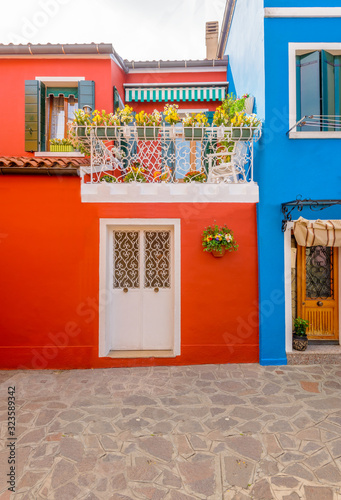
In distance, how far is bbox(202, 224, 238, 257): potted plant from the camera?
7.21 m

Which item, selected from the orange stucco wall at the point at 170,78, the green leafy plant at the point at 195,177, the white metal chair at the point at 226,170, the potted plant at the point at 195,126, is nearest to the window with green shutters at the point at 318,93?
the white metal chair at the point at 226,170

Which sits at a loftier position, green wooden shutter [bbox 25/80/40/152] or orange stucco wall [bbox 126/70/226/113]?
orange stucco wall [bbox 126/70/226/113]

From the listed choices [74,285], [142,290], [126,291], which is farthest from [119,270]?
[74,285]

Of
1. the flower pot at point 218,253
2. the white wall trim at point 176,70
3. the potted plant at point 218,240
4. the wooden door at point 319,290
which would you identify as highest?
the white wall trim at point 176,70

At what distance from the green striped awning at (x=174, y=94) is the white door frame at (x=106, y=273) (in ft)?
18.4

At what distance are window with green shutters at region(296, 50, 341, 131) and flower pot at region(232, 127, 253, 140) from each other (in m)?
1.51

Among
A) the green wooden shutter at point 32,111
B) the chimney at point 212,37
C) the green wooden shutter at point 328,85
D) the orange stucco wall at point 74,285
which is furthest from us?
the chimney at point 212,37

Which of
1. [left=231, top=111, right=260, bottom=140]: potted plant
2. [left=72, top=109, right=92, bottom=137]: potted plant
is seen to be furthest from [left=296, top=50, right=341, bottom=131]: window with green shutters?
[left=72, top=109, right=92, bottom=137]: potted plant

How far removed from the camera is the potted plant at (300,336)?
24.6ft

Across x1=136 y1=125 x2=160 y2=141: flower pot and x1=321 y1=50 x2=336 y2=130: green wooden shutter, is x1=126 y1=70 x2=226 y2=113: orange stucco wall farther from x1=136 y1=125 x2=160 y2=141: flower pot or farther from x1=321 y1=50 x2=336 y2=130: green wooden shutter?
x1=136 y1=125 x2=160 y2=141: flower pot

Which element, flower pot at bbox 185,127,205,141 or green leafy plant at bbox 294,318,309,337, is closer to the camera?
flower pot at bbox 185,127,205,141

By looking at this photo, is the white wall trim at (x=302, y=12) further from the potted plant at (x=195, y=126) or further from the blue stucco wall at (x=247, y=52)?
the potted plant at (x=195, y=126)

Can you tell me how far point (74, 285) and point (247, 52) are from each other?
826 cm

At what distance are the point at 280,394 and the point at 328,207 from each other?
4.67 meters
